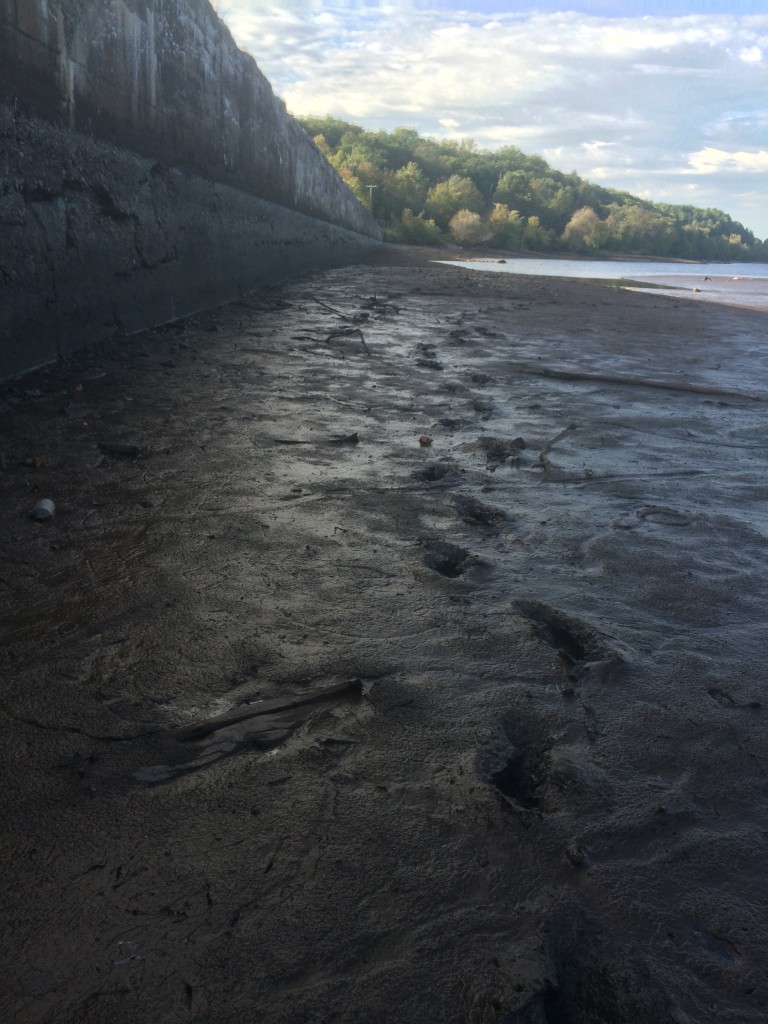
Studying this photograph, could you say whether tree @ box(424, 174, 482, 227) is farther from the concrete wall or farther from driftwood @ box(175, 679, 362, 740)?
driftwood @ box(175, 679, 362, 740)

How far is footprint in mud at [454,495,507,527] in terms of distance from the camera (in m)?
3.01

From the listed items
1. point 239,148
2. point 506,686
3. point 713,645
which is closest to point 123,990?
point 506,686

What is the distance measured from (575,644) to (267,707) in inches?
35.9

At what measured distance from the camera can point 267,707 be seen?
180cm

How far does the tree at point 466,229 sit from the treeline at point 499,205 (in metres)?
0.08

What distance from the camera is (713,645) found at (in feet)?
7.19

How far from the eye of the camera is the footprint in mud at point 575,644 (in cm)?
203

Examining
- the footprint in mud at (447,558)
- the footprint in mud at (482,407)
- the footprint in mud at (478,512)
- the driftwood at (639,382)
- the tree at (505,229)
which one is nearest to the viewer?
the footprint in mud at (447,558)

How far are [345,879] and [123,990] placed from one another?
394 millimetres

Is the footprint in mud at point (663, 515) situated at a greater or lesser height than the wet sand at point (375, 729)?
greater

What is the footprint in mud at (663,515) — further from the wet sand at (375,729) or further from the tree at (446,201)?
the tree at (446,201)

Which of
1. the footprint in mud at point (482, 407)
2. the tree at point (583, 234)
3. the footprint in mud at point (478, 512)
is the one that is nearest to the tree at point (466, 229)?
the tree at point (583, 234)

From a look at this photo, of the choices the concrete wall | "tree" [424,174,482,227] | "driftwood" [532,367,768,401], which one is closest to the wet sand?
the concrete wall

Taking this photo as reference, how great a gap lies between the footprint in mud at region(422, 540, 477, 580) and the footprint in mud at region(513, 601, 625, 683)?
0.95 feet
